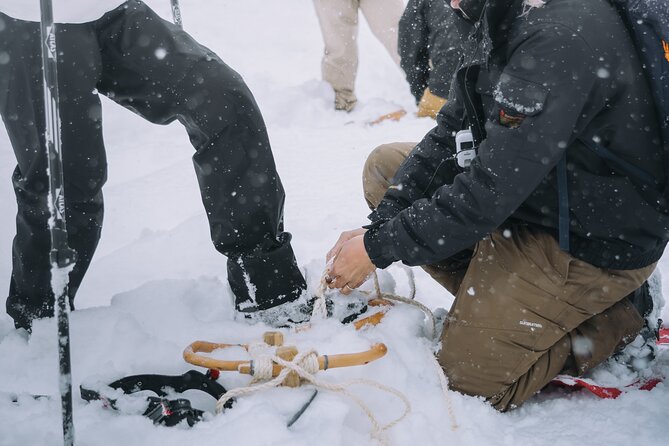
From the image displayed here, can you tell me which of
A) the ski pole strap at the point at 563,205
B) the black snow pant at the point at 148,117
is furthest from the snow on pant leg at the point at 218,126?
the ski pole strap at the point at 563,205

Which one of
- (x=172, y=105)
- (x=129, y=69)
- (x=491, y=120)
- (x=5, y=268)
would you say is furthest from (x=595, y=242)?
(x=5, y=268)

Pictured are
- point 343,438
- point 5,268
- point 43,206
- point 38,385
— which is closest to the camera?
point 343,438

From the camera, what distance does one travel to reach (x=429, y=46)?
4977mm

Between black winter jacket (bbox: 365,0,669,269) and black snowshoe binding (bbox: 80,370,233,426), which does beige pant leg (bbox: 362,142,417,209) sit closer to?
black winter jacket (bbox: 365,0,669,269)

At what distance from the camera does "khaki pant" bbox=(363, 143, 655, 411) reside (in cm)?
182

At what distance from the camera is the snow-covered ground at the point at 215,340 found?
151 cm

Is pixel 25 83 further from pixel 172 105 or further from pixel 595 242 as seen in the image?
pixel 595 242

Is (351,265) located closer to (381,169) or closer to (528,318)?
(528,318)

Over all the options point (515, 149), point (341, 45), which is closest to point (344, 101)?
point (341, 45)

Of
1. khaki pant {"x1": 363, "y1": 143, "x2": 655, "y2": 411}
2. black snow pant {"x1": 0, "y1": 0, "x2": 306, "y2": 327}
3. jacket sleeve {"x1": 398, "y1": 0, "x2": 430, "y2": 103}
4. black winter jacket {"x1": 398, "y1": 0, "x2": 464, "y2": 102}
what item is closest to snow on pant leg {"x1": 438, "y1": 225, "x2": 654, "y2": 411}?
khaki pant {"x1": 363, "y1": 143, "x2": 655, "y2": 411}

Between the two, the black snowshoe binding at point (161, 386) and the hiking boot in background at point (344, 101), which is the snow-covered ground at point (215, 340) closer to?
the black snowshoe binding at point (161, 386)

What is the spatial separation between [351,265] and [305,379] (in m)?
0.43

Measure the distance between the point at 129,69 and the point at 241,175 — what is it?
1.70ft

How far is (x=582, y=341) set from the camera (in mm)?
1915
